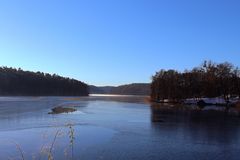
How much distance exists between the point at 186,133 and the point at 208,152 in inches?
414

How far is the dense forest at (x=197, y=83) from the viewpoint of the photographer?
11650 centimetres

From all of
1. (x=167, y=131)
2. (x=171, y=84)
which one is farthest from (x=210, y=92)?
(x=167, y=131)

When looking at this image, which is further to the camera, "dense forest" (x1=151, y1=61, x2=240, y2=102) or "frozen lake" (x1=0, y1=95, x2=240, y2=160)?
"dense forest" (x1=151, y1=61, x2=240, y2=102)

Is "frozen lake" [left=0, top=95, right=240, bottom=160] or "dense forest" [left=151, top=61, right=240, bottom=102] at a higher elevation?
"dense forest" [left=151, top=61, right=240, bottom=102]

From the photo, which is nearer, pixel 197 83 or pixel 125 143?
pixel 125 143

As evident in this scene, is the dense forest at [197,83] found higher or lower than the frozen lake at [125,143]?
higher

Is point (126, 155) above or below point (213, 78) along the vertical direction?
below

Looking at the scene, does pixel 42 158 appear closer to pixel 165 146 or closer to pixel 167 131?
pixel 165 146

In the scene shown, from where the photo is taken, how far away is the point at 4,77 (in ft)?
655

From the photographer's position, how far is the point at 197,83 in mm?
126188

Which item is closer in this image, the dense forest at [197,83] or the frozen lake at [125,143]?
the frozen lake at [125,143]

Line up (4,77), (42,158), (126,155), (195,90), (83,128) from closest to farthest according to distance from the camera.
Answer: (42,158) < (126,155) < (83,128) < (195,90) < (4,77)

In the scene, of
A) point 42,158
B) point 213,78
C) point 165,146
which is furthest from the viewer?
point 213,78

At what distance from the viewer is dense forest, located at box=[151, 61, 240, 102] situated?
382 feet
